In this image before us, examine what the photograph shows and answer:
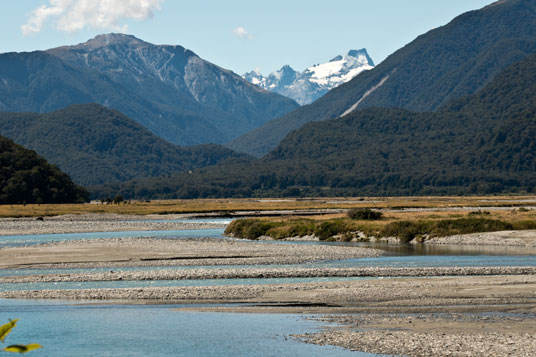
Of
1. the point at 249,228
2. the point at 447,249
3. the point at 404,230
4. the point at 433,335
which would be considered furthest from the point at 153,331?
the point at 249,228

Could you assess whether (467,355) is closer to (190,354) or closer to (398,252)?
(190,354)

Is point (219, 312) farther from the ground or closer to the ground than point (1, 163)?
closer to the ground

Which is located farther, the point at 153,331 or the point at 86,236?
the point at 86,236

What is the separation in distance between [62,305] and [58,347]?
10.5m

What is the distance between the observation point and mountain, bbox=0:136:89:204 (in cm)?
18212

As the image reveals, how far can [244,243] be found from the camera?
265 ft

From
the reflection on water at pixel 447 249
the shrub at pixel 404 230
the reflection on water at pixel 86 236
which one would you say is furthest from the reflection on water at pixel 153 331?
the shrub at pixel 404 230

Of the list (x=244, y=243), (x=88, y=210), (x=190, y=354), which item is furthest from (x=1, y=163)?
(x=190, y=354)

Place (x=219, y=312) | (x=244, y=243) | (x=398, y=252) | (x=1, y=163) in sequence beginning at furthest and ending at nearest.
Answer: (x=1, y=163)
(x=244, y=243)
(x=398, y=252)
(x=219, y=312)

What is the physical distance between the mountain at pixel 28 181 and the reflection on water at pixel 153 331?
462 feet

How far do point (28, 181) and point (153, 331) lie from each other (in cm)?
15861

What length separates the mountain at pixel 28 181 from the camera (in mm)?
182125

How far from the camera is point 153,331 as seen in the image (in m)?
34.1

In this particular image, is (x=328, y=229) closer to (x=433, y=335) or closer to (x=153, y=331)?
(x=153, y=331)
